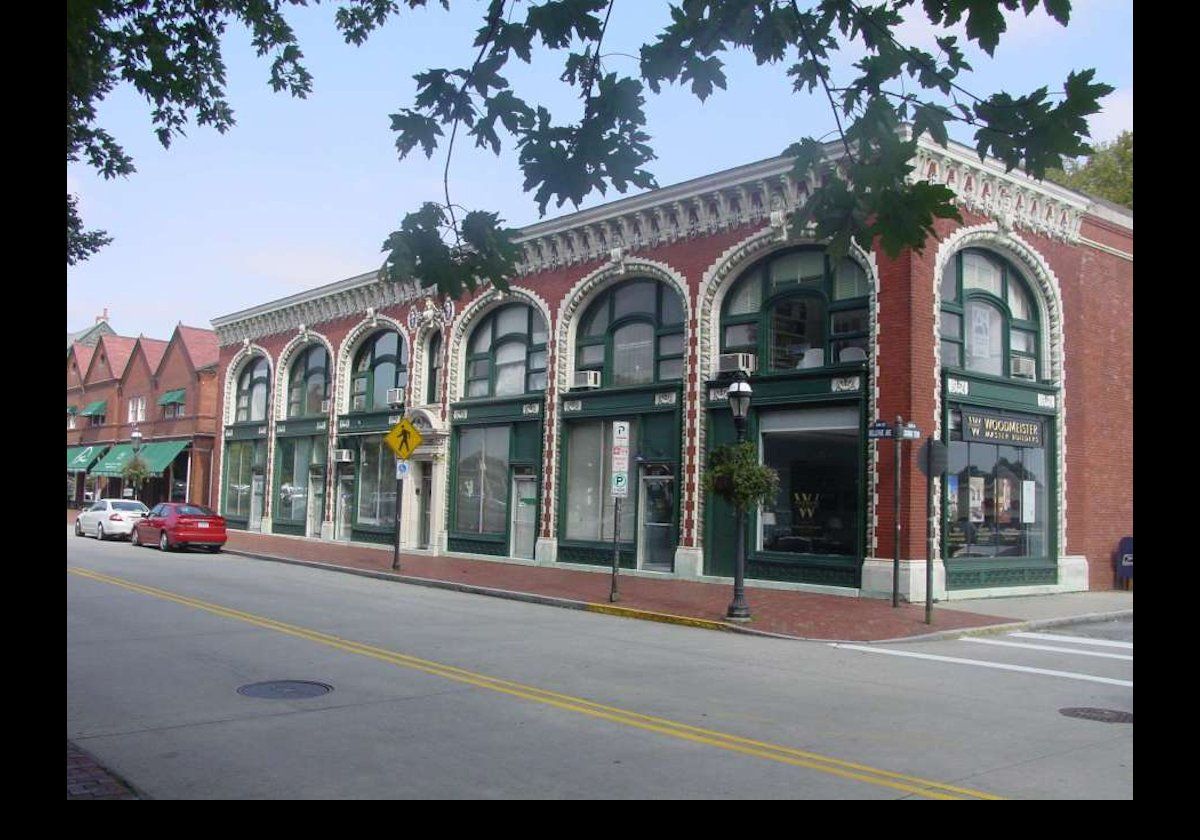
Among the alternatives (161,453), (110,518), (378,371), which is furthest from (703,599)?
(161,453)

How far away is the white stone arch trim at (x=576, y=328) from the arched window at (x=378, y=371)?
7.95 meters

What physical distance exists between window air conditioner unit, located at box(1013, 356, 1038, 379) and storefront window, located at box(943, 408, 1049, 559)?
3.19ft

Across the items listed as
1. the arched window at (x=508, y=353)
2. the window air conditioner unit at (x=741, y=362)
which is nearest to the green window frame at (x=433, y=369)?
the arched window at (x=508, y=353)

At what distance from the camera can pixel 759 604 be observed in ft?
57.9

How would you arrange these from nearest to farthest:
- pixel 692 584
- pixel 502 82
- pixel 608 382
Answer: pixel 502 82 → pixel 692 584 → pixel 608 382

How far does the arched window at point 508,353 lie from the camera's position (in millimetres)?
→ 26906

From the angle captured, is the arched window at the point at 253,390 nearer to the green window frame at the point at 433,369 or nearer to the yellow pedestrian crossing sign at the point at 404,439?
the green window frame at the point at 433,369

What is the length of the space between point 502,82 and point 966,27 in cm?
298

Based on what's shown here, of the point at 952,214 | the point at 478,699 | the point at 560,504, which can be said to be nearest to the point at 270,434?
the point at 560,504

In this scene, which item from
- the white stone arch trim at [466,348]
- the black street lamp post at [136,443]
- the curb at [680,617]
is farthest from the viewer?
the black street lamp post at [136,443]

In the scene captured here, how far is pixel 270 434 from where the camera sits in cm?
3831

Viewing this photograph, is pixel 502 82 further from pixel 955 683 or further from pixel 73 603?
pixel 73 603

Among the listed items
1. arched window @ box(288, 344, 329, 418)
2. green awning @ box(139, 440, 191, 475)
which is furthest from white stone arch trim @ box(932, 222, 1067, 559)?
green awning @ box(139, 440, 191, 475)

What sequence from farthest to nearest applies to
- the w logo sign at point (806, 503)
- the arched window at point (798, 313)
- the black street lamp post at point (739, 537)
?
the w logo sign at point (806, 503) < the arched window at point (798, 313) < the black street lamp post at point (739, 537)
